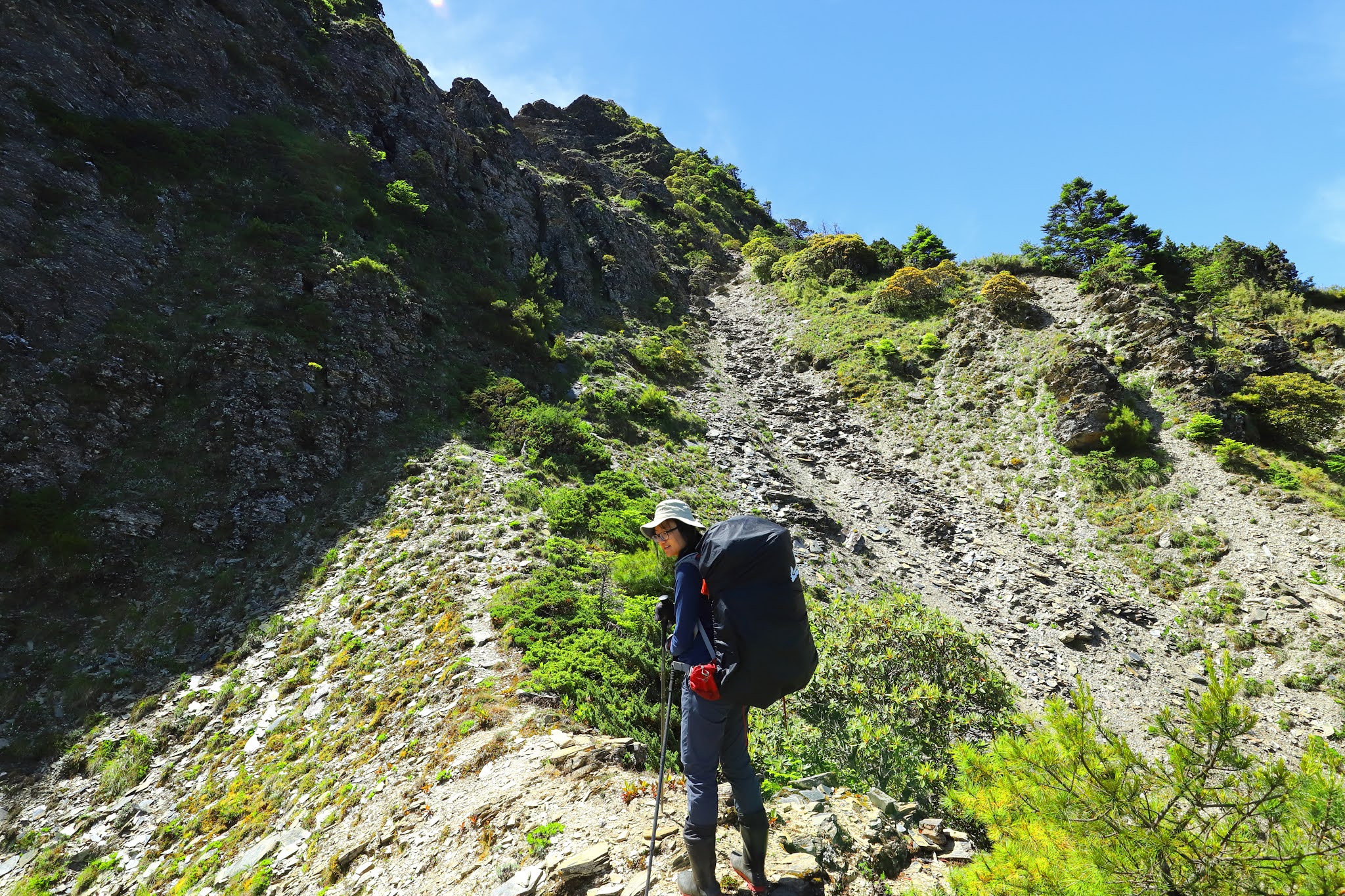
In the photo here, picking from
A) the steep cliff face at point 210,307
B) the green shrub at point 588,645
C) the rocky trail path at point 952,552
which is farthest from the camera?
the rocky trail path at point 952,552

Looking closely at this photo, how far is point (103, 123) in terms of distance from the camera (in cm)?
1627

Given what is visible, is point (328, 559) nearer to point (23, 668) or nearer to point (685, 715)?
point (23, 668)

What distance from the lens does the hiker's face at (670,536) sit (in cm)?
390

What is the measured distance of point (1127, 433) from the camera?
1611 centimetres

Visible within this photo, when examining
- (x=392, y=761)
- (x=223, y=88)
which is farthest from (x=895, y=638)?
(x=223, y=88)

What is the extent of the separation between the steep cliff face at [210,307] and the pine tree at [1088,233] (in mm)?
27409

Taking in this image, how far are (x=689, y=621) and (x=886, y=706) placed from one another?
14.1 ft

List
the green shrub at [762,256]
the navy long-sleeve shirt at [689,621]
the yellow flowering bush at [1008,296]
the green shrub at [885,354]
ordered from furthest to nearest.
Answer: the green shrub at [762,256]
the green shrub at [885,354]
the yellow flowering bush at [1008,296]
the navy long-sleeve shirt at [689,621]

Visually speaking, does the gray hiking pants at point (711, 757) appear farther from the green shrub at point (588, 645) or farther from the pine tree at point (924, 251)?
the pine tree at point (924, 251)

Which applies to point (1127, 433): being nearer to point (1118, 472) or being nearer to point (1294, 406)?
point (1118, 472)

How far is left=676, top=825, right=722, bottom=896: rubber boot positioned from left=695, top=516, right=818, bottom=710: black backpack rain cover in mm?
904

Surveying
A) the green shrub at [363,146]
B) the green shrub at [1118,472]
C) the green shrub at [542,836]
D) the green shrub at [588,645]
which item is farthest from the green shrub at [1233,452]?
the green shrub at [363,146]

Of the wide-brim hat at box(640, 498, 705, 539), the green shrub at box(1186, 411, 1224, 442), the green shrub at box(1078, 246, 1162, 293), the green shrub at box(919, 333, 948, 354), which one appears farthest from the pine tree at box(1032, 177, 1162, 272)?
the wide-brim hat at box(640, 498, 705, 539)

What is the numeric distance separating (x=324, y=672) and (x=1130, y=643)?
16326 millimetres
